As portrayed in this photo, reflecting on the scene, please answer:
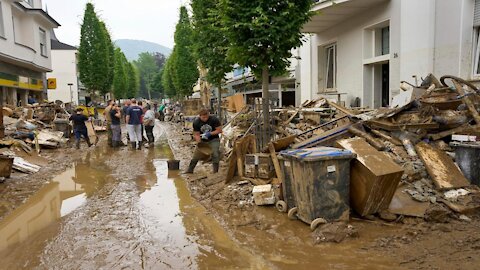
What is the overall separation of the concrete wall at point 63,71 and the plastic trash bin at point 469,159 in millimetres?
48706

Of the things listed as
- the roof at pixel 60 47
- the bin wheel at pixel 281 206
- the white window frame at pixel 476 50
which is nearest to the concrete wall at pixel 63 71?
the roof at pixel 60 47

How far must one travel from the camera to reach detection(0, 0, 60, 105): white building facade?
66.8ft

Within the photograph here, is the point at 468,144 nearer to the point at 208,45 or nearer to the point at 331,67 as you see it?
the point at 208,45

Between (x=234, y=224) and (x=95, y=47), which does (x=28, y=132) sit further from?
(x=95, y=47)

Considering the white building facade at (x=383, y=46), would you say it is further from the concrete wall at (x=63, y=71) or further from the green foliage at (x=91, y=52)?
the concrete wall at (x=63, y=71)

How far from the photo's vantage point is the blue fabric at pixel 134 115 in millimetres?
14047

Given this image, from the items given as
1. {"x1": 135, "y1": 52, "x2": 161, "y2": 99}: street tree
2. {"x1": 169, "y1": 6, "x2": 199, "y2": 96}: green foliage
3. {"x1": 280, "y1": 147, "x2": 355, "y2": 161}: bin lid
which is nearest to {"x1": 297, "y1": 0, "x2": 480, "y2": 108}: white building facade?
{"x1": 280, "y1": 147, "x2": 355, "y2": 161}: bin lid

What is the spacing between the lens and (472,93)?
746cm

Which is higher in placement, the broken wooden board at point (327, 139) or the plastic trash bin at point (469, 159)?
the broken wooden board at point (327, 139)

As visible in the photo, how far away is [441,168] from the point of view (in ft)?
20.2

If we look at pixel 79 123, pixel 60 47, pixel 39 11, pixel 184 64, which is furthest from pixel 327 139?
pixel 60 47

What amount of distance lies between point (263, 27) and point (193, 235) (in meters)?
4.67

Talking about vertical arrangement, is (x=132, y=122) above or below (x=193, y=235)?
A: above

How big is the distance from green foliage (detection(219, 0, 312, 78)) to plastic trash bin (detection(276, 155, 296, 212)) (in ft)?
11.4
